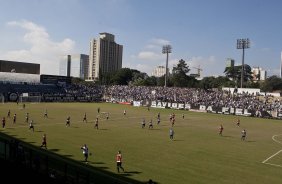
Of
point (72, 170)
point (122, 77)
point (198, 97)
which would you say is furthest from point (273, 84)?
point (72, 170)

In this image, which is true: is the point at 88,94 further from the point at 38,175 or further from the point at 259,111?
the point at 38,175

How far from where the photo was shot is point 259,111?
78188 mm

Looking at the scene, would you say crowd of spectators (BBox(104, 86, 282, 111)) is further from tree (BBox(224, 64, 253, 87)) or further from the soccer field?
tree (BBox(224, 64, 253, 87))

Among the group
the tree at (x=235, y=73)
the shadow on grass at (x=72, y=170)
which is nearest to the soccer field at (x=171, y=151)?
the shadow on grass at (x=72, y=170)

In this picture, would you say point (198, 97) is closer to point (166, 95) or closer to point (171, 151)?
point (166, 95)

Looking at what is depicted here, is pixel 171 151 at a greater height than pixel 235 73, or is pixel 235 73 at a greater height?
pixel 235 73

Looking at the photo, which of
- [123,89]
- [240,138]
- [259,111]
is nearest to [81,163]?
[240,138]

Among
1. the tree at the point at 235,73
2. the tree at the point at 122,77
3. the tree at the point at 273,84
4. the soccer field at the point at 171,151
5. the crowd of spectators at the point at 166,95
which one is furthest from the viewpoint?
the tree at the point at 122,77

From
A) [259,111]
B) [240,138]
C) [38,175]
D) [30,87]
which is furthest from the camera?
[30,87]

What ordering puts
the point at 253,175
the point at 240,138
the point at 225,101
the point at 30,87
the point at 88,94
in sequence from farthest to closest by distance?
the point at 88,94 < the point at 30,87 < the point at 225,101 < the point at 240,138 < the point at 253,175

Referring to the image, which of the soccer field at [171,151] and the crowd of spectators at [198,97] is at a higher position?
the crowd of spectators at [198,97]

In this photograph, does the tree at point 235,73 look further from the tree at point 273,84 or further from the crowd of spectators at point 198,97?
the crowd of spectators at point 198,97

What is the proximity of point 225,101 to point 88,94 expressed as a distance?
4311 centimetres

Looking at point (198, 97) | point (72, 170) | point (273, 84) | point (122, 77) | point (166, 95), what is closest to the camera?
point (72, 170)
